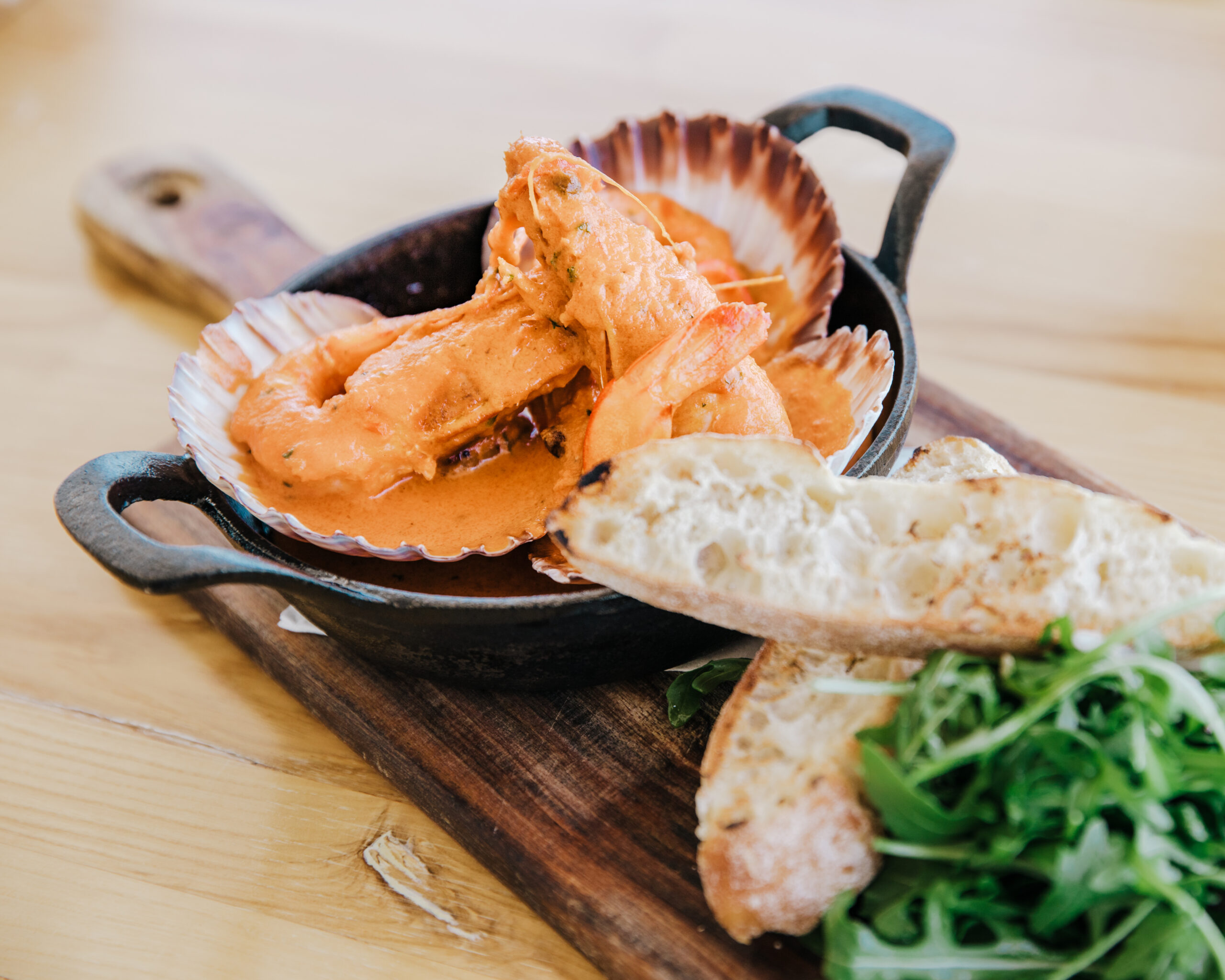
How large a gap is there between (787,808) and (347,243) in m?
2.53

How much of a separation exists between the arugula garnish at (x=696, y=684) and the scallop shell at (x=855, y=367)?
1.25 ft

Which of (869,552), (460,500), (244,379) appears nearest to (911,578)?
(869,552)

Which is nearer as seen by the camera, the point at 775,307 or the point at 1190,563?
the point at 1190,563

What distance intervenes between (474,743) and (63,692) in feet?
2.94

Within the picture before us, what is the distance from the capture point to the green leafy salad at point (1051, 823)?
113 cm

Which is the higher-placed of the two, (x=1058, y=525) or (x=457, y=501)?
(x=1058, y=525)

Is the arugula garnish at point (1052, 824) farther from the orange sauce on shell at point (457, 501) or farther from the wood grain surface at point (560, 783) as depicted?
the orange sauce on shell at point (457, 501)

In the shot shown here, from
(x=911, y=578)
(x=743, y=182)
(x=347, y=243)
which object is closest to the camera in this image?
(x=911, y=578)

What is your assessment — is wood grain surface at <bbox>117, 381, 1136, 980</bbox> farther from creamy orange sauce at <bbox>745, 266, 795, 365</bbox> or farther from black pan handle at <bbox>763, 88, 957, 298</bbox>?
black pan handle at <bbox>763, 88, 957, 298</bbox>

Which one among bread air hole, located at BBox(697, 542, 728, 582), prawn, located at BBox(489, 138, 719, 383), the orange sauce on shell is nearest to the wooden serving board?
the orange sauce on shell

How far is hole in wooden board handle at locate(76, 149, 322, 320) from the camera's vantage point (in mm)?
2662

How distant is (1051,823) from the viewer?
1156 millimetres

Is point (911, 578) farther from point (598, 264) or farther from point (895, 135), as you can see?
point (895, 135)

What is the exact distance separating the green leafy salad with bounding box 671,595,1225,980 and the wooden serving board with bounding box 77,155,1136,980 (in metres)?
Result: 0.23
